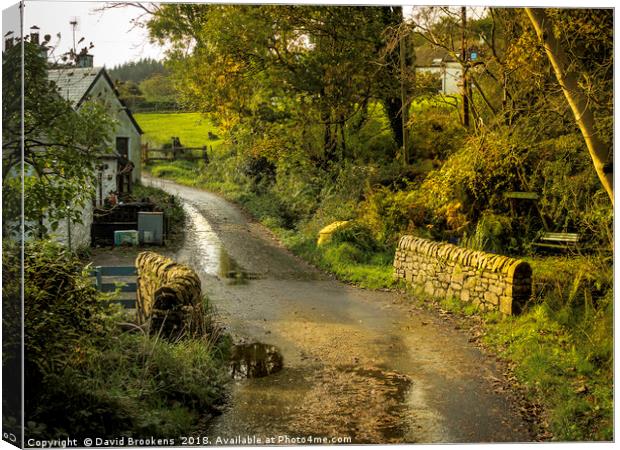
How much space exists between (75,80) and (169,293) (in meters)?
1.85

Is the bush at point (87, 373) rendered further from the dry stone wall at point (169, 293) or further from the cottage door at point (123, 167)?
the cottage door at point (123, 167)

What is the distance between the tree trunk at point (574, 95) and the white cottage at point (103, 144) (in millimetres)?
3360

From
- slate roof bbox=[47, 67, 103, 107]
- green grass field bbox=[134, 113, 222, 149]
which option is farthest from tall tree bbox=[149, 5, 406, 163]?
slate roof bbox=[47, 67, 103, 107]

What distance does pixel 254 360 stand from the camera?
700cm

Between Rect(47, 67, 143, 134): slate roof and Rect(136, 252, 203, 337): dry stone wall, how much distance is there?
4.51ft

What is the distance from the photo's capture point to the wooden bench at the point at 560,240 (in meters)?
7.47

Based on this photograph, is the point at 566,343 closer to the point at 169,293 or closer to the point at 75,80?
the point at 169,293

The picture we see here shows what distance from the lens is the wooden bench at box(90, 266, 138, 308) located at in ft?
22.1

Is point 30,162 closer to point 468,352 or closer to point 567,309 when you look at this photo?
point 468,352

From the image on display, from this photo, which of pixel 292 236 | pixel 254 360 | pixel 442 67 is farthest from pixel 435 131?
pixel 254 360

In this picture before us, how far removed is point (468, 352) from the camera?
7.43m

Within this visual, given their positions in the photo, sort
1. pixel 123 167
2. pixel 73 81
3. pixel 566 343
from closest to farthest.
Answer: pixel 73 81, pixel 123 167, pixel 566 343

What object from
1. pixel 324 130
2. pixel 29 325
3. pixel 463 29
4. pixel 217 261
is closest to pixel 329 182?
pixel 324 130

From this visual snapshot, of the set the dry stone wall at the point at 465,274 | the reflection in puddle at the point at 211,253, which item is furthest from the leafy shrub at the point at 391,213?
the reflection in puddle at the point at 211,253
